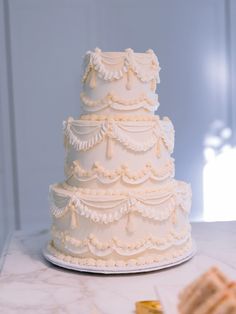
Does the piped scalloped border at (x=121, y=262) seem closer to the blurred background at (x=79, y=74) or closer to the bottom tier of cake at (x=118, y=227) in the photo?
the bottom tier of cake at (x=118, y=227)

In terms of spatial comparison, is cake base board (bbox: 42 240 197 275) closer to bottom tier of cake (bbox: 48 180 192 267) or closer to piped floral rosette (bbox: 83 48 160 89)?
bottom tier of cake (bbox: 48 180 192 267)

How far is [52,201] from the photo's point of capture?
1.89 m

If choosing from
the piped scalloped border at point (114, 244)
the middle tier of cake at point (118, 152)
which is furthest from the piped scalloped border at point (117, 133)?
the piped scalloped border at point (114, 244)

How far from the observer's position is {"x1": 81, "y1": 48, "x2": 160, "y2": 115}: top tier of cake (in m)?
1.82

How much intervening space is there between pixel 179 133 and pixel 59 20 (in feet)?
4.58

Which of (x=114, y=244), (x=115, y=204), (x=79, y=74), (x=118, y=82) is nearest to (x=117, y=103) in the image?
(x=118, y=82)

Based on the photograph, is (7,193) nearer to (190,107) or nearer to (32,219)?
(32,219)

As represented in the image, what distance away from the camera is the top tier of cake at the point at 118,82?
5.96 feet

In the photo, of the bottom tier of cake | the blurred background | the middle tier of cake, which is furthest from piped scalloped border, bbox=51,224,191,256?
the blurred background

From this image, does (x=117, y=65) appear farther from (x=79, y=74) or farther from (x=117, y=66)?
(x=79, y=74)

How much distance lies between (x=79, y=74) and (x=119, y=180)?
2133mm

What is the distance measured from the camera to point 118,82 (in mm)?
1824

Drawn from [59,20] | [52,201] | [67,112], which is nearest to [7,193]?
[67,112]

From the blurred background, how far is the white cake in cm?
184
